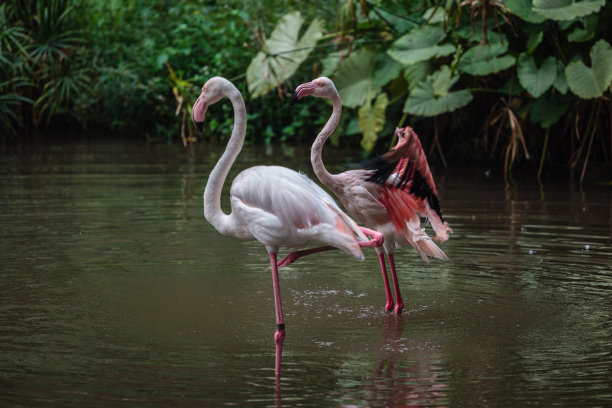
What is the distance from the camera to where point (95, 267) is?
621cm

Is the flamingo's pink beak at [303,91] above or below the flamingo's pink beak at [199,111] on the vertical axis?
above

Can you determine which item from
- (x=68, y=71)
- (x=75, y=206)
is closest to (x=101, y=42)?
(x=68, y=71)

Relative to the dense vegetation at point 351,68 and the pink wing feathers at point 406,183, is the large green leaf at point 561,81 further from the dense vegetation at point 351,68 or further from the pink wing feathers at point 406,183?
the pink wing feathers at point 406,183

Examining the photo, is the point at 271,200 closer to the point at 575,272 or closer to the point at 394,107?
the point at 575,272

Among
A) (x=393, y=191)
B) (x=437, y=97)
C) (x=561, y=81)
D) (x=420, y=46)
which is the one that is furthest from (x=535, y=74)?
(x=393, y=191)

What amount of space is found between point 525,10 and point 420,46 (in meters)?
1.31

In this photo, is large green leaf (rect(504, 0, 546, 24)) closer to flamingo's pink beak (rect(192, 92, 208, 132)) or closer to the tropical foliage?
the tropical foliage

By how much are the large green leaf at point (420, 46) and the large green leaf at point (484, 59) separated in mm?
202

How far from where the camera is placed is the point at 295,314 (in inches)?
200

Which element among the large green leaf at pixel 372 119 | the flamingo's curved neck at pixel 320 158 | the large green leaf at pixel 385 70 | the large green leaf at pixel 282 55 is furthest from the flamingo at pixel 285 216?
the large green leaf at pixel 282 55

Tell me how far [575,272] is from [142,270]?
2.80 metres

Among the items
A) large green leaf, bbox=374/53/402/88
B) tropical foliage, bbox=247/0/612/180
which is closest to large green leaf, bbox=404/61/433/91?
tropical foliage, bbox=247/0/612/180

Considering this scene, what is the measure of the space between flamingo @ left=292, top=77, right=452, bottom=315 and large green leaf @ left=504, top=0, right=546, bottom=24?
15.8ft

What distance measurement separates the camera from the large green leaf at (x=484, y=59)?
9.86m
